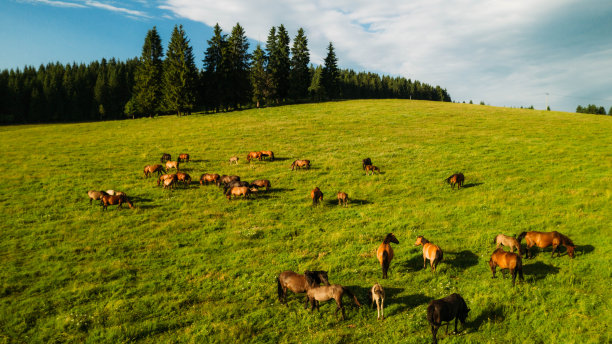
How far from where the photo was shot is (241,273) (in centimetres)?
1130

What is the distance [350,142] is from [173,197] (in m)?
21.7

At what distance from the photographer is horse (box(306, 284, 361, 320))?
843cm

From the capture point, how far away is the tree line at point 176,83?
6228 cm

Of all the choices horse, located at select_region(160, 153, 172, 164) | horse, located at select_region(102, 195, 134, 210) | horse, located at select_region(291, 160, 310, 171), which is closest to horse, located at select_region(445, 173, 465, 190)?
horse, located at select_region(291, 160, 310, 171)

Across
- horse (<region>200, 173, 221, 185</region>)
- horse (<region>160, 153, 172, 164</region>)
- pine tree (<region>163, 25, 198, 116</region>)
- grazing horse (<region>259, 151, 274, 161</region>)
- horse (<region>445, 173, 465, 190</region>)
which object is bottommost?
horse (<region>200, 173, 221, 185</region>)

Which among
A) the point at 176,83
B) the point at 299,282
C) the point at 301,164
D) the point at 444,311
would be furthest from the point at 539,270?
the point at 176,83

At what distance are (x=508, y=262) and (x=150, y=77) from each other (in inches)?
2927

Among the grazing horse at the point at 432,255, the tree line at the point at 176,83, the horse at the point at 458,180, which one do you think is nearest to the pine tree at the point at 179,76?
the tree line at the point at 176,83

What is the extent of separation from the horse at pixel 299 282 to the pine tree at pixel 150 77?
63.9m

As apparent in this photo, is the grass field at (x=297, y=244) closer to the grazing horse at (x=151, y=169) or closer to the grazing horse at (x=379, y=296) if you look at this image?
the grazing horse at (x=379, y=296)

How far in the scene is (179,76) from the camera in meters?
60.8

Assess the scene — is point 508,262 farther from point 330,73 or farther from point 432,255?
point 330,73

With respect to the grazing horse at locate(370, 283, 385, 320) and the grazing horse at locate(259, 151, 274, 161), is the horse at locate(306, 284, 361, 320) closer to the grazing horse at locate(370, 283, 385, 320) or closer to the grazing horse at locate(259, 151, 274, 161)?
the grazing horse at locate(370, 283, 385, 320)

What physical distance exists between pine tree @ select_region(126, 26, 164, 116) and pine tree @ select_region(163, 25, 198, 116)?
4.43 meters
